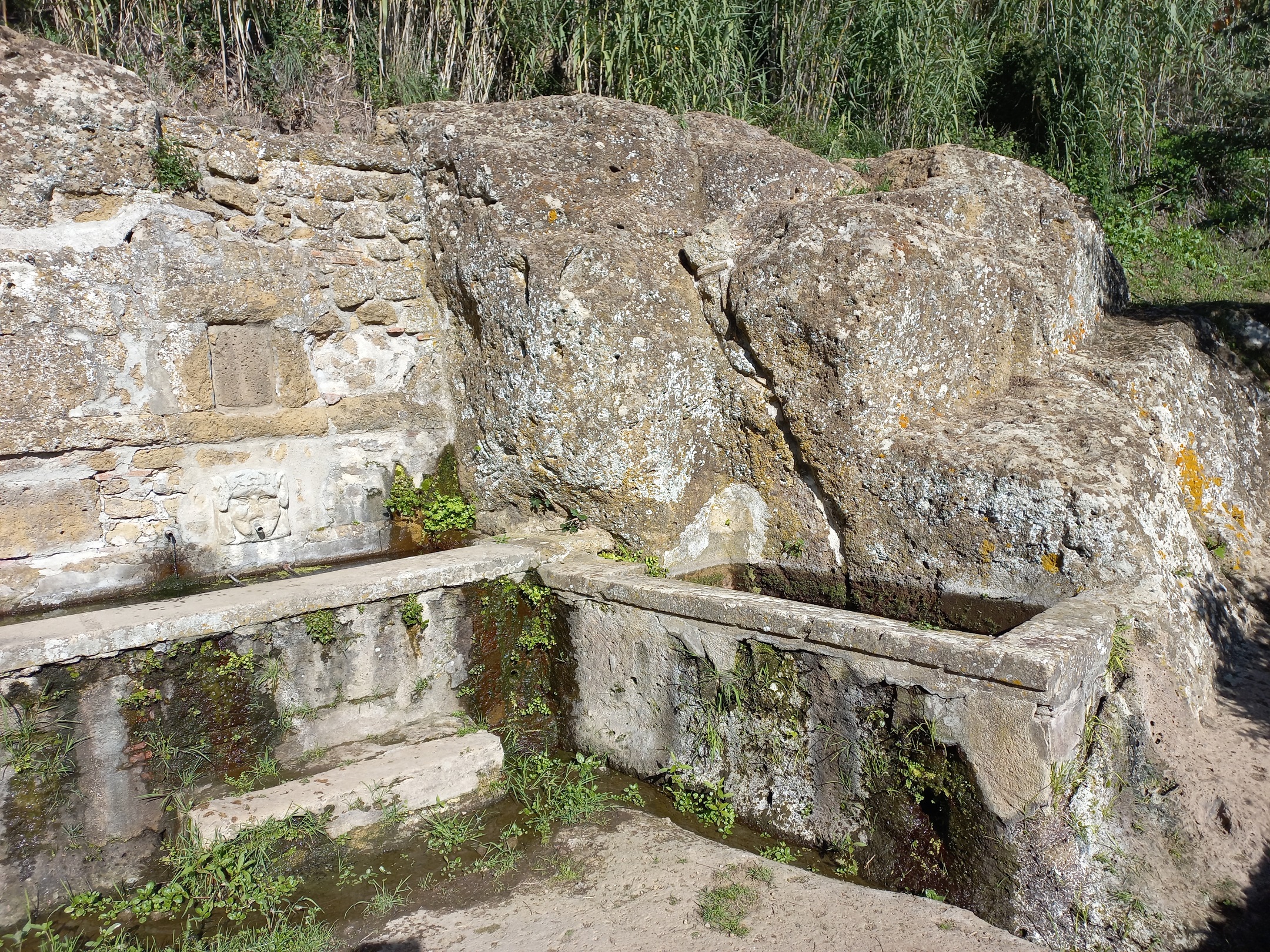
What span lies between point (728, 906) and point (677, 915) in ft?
0.60

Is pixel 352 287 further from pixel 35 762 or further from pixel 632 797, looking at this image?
pixel 632 797

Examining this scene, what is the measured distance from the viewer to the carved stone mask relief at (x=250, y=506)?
4129mm

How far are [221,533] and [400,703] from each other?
1244 mm

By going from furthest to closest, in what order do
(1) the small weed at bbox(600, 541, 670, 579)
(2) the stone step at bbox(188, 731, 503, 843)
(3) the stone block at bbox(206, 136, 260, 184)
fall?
1. (1) the small weed at bbox(600, 541, 670, 579)
2. (3) the stone block at bbox(206, 136, 260, 184)
3. (2) the stone step at bbox(188, 731, 503, 843)

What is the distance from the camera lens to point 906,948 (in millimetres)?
2697

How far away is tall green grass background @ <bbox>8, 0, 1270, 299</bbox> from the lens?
5.52 metres

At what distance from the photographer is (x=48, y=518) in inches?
145

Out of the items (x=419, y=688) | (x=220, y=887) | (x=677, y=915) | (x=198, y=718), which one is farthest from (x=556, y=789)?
(x=198, y=718)

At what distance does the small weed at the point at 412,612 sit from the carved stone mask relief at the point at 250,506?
0.96 metres

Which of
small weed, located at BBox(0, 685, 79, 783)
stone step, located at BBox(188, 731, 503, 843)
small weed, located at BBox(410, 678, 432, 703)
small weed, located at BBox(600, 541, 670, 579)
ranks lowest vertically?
stone step, located at BBox(188, 731, 503, 843)

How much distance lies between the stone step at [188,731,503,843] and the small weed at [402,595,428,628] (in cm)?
51

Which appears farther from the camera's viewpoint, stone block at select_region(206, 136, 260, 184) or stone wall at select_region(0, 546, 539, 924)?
stone block at select_region(206, 136, 260, 184)

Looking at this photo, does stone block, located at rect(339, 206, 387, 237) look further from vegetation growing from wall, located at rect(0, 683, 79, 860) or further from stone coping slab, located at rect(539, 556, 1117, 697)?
vegetation growing from wall, located at rect(0, 683, 79, 860)

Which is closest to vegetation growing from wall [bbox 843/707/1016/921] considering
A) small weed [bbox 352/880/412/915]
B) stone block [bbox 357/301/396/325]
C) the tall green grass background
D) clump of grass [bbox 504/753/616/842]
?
clump of grass [bbox 504/753/616/842]
